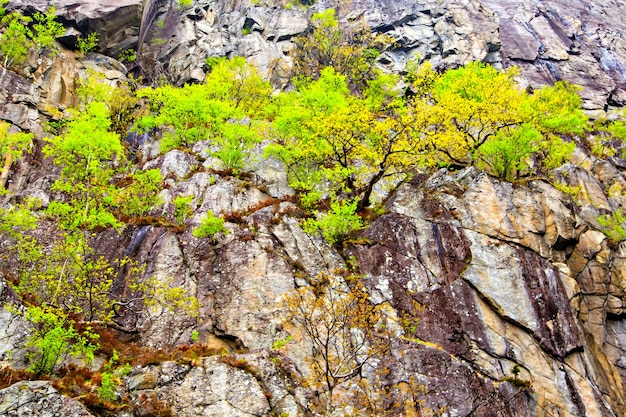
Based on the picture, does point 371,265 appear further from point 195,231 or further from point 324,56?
point 324,56

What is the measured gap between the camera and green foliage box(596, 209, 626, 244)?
25906mm

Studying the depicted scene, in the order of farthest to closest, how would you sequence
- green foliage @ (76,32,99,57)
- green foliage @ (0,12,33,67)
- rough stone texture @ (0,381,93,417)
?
green foliage @ (76,32,99,57) < green foliage @ (0,12,33,67) < rough stone texture @ (0,381,93,417)

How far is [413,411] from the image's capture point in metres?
16.8

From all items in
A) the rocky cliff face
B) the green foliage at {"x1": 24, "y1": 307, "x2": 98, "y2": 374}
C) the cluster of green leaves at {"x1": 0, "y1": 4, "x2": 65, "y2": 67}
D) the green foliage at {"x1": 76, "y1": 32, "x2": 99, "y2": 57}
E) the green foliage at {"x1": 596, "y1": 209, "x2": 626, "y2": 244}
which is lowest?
the green foliage at {"x1": 596, "y1": 209, "x2": 626, "y2": 244}

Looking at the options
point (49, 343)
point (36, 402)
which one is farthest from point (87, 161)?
point (36, 402)

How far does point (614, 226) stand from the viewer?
26406mm

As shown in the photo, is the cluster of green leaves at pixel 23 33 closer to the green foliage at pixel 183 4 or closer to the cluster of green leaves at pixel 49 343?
the green foliage at pixel 183 4

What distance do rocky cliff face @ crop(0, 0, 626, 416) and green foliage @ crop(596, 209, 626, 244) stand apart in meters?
0.49

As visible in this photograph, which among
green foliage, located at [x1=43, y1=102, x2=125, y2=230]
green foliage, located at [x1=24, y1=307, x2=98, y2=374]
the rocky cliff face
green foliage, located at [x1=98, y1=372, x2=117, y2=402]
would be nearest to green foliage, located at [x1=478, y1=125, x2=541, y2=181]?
the rocky cliff face

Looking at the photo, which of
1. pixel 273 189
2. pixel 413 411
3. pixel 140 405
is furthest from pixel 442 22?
pixel 140 405

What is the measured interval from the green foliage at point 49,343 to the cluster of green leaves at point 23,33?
3506 cm

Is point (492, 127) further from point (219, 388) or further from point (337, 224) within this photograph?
point (219, 388)

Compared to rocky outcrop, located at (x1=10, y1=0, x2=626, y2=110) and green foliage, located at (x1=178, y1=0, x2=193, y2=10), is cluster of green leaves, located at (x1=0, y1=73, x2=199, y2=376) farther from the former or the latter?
green foliage, located at (x1=178, y1=0, x2=193, y2=10)

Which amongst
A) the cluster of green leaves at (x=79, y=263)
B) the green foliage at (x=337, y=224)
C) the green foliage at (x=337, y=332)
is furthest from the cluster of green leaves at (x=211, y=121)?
the green foliage at (x=337, y=332)
